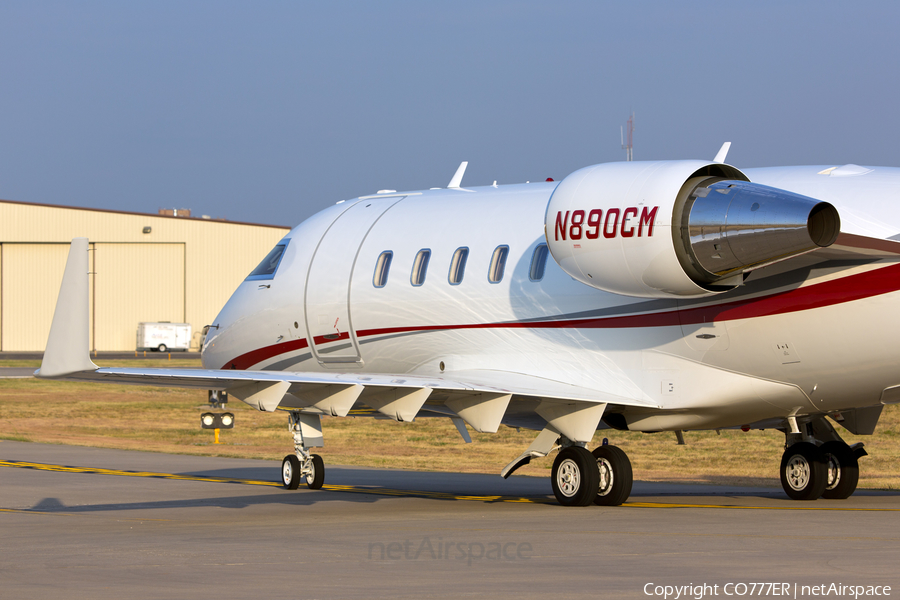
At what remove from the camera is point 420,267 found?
17.3 metres

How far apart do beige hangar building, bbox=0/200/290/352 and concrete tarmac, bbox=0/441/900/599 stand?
212 ft

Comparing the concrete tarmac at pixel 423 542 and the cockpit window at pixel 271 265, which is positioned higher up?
the cockpit window at pixel 271 265

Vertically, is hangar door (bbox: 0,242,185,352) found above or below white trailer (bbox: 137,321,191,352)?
above

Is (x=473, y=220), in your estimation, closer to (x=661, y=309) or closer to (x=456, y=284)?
(x=456, y=284)

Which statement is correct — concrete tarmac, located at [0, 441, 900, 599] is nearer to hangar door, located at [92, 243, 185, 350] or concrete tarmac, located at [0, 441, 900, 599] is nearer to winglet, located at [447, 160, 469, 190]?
winglet, located at [447, 160, 469, 190]

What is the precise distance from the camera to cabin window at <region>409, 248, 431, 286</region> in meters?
17.2

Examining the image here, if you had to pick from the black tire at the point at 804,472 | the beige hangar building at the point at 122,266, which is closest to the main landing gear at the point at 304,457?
the black tire at the point at 804,472

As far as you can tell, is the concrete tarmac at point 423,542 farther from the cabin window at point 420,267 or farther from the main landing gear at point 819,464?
the cabin window at point 420,267

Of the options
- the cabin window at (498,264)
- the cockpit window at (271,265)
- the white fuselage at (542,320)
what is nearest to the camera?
the white fuselage at (542,320)

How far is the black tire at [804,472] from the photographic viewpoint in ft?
53.9
